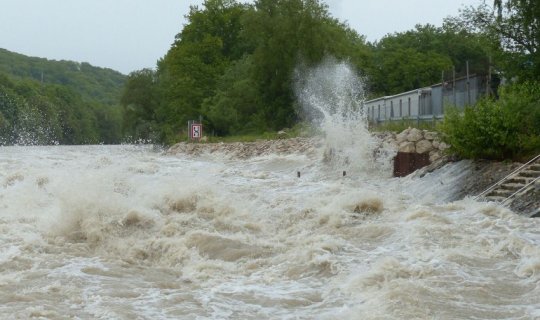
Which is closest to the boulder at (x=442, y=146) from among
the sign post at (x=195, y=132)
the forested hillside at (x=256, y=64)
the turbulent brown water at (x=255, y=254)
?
the turbulent brown water at (x=255, y=254)

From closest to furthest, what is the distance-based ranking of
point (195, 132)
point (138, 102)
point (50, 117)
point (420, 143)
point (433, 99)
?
point (420, 143) → point (433, 99) → point (195, 132) → point (138, 102) → point (50, 117)

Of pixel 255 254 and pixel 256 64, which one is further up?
pixel 256 64

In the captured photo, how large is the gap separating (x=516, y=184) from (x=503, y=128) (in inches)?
99.6

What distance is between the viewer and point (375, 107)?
4631 centimetres

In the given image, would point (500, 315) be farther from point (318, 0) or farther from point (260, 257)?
point (318, 0)

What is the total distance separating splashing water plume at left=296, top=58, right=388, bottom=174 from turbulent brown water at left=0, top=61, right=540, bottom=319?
6.53m

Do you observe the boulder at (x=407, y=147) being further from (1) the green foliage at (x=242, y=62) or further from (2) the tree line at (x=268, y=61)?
(1) the green foliage at (x=242, y=62)

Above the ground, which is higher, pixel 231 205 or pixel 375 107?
pixel 375 107

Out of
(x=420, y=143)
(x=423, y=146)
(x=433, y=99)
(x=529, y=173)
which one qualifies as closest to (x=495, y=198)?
(x=529, y=173)

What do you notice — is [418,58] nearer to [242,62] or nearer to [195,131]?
[242,62]

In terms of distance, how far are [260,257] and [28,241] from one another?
4005 mm

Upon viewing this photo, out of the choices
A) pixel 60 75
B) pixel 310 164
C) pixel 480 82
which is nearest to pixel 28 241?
pixel 310 164

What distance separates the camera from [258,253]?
10555 millimetres

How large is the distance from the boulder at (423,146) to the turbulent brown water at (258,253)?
2685 mm
